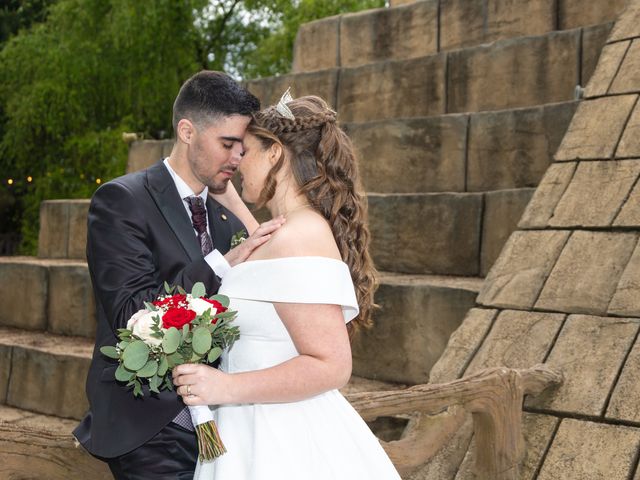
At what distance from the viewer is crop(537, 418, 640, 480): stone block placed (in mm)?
3879

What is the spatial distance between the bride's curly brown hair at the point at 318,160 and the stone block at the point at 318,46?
692 centimetres

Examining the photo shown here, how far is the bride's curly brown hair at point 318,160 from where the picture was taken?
2.40 metres

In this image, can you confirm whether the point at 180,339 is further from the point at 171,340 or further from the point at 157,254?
the point at 157,254

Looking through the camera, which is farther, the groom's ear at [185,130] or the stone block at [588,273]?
the stone block at [588,273]

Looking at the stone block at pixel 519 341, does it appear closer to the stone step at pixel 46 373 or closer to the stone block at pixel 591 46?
the stone block at pixel 591 46

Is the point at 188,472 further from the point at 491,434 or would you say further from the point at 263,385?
the point at 491,434

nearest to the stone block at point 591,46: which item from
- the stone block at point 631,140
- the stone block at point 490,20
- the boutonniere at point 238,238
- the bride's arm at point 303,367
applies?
the stone block at point 490,20

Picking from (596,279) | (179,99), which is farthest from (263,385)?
(596,279)

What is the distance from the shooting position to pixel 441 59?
7.72 metres

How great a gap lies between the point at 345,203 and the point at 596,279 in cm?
255

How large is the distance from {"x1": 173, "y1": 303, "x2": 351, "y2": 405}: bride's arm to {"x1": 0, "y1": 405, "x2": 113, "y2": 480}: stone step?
84 cm

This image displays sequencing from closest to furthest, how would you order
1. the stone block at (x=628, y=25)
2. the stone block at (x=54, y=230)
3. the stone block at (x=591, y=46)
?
the stone block at (x=628, y=25), the stone block at (x=591, y=46), the stone block at (x=54, y=230)

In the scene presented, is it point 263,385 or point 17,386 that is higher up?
point 263,385

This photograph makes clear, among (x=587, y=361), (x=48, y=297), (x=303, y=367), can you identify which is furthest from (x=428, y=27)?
(x=303, y=367)
